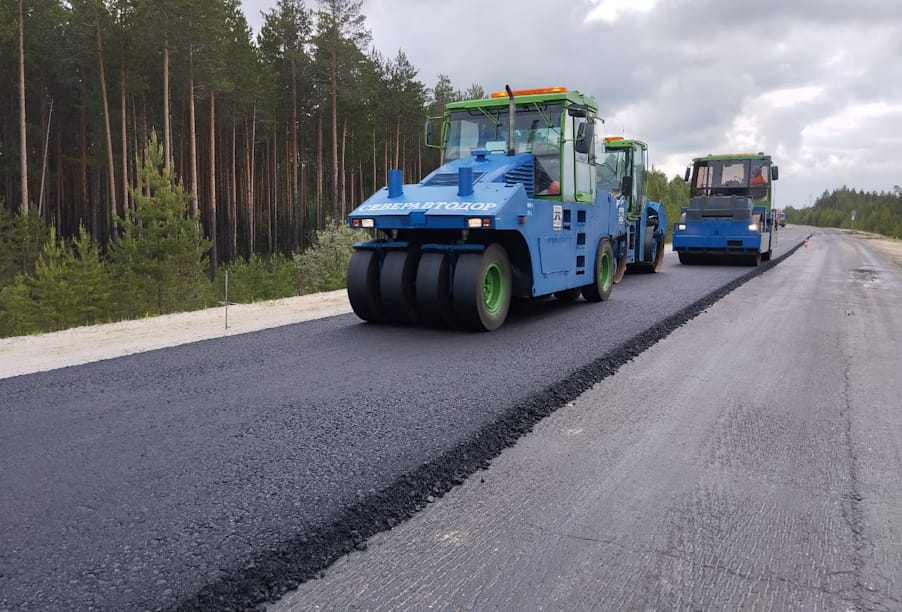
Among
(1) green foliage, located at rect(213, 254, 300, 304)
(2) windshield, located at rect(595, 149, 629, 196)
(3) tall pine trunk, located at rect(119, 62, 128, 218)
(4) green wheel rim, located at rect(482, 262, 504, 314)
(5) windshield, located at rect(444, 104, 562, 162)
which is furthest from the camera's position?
(3) tall pine trunk, located at rect(119, 62, 128, 218)

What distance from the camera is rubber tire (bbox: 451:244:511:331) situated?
23.8ft

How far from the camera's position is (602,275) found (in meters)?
10.4

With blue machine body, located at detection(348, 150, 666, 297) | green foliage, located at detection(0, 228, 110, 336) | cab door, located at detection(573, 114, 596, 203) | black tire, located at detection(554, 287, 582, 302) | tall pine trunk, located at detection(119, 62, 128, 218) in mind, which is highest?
tall pine trunk, located at detection(119, 62, 128, 218)

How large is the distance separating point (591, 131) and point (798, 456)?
605 cm

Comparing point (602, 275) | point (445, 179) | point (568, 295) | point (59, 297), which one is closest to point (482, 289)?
point (445, 179)

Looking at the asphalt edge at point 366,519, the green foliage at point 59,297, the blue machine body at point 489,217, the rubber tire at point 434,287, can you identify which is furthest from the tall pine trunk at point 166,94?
the asphalt edge at point 366,519

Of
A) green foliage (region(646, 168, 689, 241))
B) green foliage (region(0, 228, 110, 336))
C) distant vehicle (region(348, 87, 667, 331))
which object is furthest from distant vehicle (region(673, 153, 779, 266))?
green foliage (region(646, 168, 689, 241))

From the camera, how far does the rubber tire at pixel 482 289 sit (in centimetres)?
724

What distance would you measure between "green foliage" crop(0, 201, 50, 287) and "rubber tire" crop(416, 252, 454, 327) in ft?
74.6

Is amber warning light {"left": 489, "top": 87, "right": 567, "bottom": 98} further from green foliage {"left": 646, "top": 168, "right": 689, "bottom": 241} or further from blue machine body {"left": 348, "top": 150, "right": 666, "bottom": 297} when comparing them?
green foliage {"left": 646, "top": 168, "right": 689, "bottom": 241}

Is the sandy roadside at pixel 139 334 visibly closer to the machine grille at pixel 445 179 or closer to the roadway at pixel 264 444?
the roadway at pixel 264 444

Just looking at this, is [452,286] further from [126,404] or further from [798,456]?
[798,456]

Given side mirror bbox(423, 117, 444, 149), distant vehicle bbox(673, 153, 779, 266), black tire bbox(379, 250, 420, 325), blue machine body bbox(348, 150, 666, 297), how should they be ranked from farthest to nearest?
distant vehicle bbox(673, 153, 779, 266) < side mirror bbox(423, 117, 444, 149) < black tire bbox(379, 250, 420, 325) < blue machine body bbox(348, 150, 666, 297)

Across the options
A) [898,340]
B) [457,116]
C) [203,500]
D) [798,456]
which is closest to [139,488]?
[203,500]
